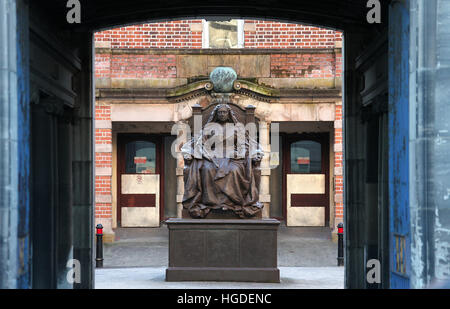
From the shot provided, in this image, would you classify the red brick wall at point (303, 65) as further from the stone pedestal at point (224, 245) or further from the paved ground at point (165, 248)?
the stone pedestal at point (224, 245)

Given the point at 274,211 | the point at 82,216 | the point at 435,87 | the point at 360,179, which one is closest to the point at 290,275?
the point at 360,179

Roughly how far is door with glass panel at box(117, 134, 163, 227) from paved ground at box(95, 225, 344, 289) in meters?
0.52

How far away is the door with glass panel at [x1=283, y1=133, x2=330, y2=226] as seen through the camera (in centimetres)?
1900

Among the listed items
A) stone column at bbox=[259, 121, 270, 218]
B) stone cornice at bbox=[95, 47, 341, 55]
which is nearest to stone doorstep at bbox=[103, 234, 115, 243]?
stone column at bbox=[259, 121, 270, 218]

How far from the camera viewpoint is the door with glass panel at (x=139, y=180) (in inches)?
737

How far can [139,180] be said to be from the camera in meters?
18.8

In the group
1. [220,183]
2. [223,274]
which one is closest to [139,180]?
[220,183]

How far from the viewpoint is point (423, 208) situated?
455 cm

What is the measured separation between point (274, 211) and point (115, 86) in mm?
6289

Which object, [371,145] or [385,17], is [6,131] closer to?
[385,17]

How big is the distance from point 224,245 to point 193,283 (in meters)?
0.80

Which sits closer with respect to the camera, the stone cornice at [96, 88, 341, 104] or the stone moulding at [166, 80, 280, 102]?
the stone moulding at [166, 80, 280, 102]

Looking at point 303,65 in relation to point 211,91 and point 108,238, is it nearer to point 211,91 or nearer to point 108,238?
point 211,91

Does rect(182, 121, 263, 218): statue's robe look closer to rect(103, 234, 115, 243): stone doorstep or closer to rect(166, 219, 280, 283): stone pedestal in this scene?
rect(166, 219, 280, 283): stone pedestal
